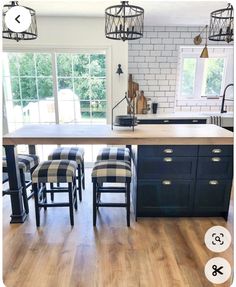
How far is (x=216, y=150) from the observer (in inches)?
89.4

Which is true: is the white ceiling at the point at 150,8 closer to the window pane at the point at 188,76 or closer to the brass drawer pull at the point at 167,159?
the window pane at the point at 188,76

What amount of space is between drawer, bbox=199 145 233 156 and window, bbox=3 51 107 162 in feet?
6.24

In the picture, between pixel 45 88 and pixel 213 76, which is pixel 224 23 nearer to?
pixel 213 76

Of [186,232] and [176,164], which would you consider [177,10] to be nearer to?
[176,164]

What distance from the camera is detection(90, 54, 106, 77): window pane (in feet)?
11.7

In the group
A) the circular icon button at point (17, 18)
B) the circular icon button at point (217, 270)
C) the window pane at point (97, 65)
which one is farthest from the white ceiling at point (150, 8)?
the circular icon button at point (217, 270)

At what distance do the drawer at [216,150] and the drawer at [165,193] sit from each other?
0.33m

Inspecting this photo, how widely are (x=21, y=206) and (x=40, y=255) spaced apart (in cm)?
65

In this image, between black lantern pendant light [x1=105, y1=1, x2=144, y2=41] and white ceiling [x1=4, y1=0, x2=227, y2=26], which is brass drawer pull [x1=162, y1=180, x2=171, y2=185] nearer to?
black lantern pendant light [x1=105, y1=1, x2=144, y2=41]

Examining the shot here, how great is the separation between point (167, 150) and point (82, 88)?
199 centimetres

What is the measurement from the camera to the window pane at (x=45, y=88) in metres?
3.63

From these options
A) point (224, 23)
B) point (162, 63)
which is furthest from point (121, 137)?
point (162, 63)

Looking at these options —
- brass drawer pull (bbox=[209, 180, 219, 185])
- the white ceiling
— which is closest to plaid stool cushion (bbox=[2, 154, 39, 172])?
the white ceiling

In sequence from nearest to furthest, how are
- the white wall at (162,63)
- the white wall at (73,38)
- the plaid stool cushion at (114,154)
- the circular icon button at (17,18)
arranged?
the circular icon button at (17,18)
the plaid stool cushion at (114,154)
the white wall at (73,38)
the white wall at (162,63)
